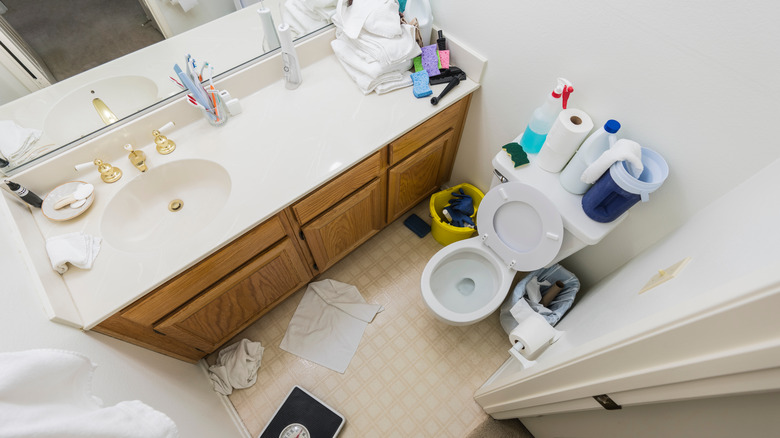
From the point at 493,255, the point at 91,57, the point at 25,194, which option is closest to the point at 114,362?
the point at 25,194

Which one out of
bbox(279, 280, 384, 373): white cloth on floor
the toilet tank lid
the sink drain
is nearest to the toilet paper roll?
the toilet tank lid

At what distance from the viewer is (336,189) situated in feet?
4.27

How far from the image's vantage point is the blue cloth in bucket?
1.46 m

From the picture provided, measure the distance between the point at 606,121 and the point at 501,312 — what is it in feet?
3.08

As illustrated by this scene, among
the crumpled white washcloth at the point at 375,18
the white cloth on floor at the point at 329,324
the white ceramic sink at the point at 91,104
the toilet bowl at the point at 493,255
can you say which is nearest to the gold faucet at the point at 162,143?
the white ceramic sink at the point at 91,104

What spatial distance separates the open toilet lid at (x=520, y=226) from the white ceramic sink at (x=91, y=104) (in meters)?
1.32

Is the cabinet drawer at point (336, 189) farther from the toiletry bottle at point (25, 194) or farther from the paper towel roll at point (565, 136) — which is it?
the toiletry bottle at point (25, 194)

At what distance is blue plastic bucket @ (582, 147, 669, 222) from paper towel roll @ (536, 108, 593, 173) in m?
0.15

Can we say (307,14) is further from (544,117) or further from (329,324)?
(329,324)

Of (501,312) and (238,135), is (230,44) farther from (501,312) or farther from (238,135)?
(501,312)

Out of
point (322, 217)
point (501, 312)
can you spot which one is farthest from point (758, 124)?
point (322, 217)

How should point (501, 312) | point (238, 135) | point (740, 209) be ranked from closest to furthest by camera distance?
1. point (740, 209)
2. point (238, 135)
3. point (501, 312)

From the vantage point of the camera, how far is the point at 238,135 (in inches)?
50.5

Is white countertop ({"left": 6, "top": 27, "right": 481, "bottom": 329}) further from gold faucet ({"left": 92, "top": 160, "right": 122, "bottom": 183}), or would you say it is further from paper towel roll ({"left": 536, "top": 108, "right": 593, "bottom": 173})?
paper towel roll ({"left": 536, "top": 108, "right": 593, "bottom": 173})
